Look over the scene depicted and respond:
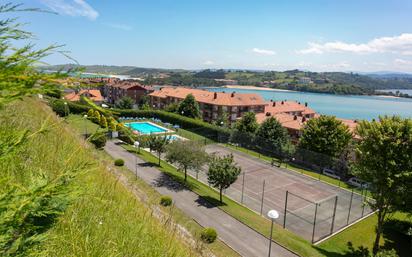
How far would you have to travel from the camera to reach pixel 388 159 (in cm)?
1456

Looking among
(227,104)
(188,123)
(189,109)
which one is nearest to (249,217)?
(188,123)

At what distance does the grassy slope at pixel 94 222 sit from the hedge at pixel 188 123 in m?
36.8

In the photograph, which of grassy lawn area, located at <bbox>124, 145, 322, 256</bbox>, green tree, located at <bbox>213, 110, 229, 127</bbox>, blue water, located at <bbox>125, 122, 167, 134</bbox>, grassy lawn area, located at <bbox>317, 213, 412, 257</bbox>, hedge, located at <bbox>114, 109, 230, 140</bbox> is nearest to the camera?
grassy lawn area, located at <bbox>124, 145, 322, 256</bbox>

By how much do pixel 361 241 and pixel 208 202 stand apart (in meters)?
10.4

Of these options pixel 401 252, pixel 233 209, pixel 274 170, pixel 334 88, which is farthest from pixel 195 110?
pixel 334 88

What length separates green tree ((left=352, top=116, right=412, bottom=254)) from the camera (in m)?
14.3

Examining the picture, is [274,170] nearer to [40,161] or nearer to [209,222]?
[209,222]

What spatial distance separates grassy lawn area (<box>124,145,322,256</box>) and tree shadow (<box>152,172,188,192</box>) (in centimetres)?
54

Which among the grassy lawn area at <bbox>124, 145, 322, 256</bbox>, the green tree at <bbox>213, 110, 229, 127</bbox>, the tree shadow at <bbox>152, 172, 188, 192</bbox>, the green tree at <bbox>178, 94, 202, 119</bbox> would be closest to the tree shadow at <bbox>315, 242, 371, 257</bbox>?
the grassy lawn area at <bbox>124, 145, 322, 256</bbox>

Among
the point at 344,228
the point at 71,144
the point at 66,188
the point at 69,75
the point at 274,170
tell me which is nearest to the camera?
the point at 69,75

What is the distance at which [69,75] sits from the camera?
1.37 m

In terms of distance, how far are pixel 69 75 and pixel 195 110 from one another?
53311mm

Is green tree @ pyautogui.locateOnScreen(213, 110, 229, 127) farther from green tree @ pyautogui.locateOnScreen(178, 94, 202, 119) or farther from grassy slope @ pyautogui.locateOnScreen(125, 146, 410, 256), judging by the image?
grassy slope @ pyautogui.locateOnScreen(125, 146, 410, 256)

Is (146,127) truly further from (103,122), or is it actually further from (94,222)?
(103,122)
